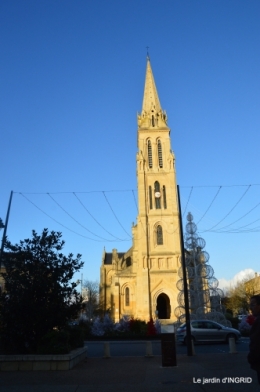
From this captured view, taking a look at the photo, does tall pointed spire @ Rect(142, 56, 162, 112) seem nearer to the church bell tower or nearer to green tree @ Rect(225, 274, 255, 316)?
the church bell tower

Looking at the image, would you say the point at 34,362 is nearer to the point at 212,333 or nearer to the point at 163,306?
the point at 212,333

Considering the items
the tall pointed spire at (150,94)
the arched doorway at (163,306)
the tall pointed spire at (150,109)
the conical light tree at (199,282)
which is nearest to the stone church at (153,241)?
the arched doorway at (163,306)

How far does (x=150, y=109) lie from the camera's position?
60.8m

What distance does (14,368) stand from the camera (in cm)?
1214

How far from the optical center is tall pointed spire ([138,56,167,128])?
2341 inches

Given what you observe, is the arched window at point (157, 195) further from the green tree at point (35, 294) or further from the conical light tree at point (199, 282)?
the green tree at point (35, 294)

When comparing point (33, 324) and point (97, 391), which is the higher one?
point (33, 324)

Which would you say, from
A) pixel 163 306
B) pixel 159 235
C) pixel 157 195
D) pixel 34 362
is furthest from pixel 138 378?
pixel 163 306

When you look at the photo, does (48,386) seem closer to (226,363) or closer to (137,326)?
(226,363)

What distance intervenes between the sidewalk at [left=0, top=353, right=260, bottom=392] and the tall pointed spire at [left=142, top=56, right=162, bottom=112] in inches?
2072

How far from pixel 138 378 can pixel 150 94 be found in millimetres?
58161

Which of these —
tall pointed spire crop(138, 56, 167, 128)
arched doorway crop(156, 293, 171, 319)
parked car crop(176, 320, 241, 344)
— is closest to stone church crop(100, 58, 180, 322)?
arched doorway crop(156, 293, 171, 319)

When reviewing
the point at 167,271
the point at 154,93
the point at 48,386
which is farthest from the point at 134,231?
the point at 48,386

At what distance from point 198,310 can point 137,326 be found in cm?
582
